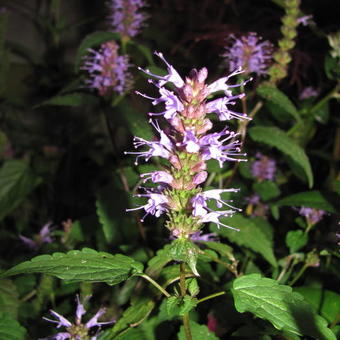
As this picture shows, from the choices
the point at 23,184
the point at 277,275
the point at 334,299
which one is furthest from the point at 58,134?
the point at 334,299

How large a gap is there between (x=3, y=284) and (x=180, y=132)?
1.81ft

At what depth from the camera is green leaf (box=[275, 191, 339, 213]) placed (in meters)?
0.84

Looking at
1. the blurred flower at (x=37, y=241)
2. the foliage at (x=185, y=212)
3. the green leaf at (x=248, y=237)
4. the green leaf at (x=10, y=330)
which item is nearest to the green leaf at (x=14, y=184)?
the foliage at (x=185, y=212)

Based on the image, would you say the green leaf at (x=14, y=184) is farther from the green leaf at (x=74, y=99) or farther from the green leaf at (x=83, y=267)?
the green leaf at (x=83, y=267)

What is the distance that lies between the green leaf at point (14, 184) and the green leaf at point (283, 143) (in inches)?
31.4

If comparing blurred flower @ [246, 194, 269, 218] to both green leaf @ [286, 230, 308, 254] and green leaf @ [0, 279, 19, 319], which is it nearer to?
green leaf @ [286, 230, 308, 254]

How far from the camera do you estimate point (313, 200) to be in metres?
0.86

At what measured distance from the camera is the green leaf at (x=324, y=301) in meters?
0.75

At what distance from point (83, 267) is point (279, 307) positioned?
0.83 ft

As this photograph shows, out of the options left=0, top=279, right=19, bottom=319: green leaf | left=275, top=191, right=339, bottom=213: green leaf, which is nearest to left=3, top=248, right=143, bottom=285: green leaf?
left=0, top=279, right=19, bottom=319: green leaf

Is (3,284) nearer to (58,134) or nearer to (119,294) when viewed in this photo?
(119,294)

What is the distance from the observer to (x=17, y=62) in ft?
8.81

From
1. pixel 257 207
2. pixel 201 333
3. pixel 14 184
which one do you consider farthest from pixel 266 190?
pixel 14 184

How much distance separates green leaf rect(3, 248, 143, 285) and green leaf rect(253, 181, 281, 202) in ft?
2.09
